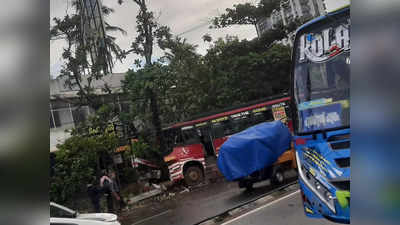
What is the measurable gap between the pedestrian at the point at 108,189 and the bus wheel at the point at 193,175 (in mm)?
3228

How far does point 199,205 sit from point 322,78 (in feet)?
22.1

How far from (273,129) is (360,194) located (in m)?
8.48

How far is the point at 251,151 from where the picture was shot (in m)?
9.20

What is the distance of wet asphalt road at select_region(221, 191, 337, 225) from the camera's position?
5.95 meters

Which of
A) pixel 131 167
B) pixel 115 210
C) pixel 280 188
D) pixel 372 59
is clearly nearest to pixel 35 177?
pixel 372 59

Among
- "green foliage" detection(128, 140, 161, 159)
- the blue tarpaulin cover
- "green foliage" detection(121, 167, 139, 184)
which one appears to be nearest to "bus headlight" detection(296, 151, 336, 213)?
the blue tarpaulin cover

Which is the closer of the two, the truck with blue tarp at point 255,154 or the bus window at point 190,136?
the truck with blue tarp at point 255,154

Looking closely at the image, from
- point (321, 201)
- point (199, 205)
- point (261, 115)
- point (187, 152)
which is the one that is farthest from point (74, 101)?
point (321, 201)

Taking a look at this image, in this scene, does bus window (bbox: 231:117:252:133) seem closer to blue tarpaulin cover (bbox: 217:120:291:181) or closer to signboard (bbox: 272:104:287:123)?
signboard (bbox: 272:104:287:123)

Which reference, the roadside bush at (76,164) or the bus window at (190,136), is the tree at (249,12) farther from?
the roadside bush at (76,164)

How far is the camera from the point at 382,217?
1.14 m

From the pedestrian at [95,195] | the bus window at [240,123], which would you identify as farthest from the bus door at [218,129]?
the pedestrian at [95,195]

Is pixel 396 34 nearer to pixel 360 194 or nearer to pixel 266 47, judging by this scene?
pixel 360 194

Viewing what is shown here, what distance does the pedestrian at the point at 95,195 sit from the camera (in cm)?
1013
